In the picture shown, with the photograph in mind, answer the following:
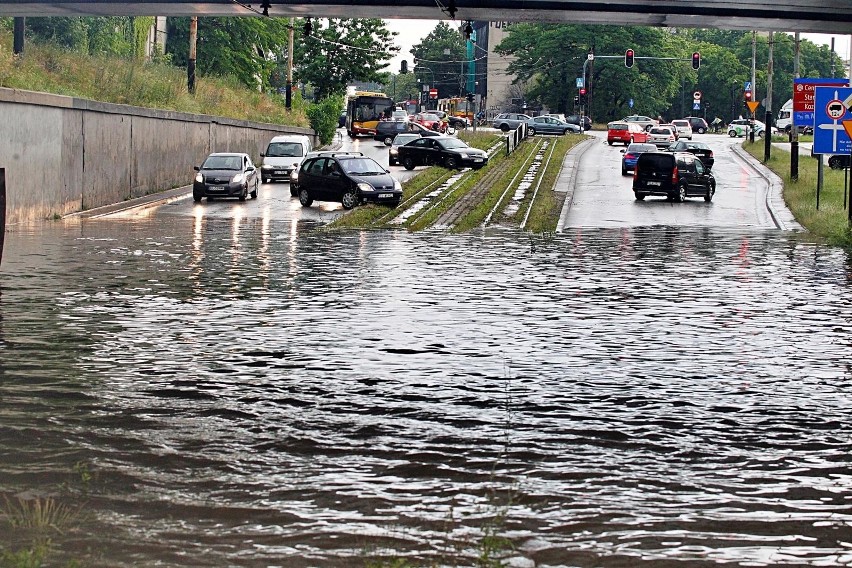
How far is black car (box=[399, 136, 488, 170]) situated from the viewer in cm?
A: 6022

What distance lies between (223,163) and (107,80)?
555 cm

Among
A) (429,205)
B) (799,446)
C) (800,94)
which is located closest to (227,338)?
(799,446)

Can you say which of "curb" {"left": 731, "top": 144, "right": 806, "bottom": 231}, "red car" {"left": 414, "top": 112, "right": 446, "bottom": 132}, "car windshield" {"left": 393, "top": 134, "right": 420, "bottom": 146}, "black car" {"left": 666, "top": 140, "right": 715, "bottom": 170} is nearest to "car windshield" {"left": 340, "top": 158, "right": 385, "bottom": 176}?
"curb" {"left": 731, "top": 144, "right": 806, "bottom": 231}

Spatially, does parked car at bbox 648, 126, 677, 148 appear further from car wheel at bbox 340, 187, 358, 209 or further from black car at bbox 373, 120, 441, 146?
car wheel at bbox 340, 187, 358, 209

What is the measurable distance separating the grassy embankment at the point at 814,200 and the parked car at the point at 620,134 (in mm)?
15379

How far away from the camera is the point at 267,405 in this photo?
10.7 metres

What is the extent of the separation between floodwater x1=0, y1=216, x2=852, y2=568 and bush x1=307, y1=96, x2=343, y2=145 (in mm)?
64943

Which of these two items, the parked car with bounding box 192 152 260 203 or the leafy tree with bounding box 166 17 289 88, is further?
the leafy tree with bounding box 166 17 289 88

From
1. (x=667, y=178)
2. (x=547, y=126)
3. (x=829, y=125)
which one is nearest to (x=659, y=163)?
(x=667, y=178)

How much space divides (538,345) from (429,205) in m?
28.4

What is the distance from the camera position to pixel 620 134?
281 feet

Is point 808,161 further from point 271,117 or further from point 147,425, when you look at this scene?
point 147,425

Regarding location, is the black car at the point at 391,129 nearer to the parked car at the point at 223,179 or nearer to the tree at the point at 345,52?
the tree at the point at 345,52

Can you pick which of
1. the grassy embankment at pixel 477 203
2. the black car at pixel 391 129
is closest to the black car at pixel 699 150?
the grassy embankment at pixel 477 203
